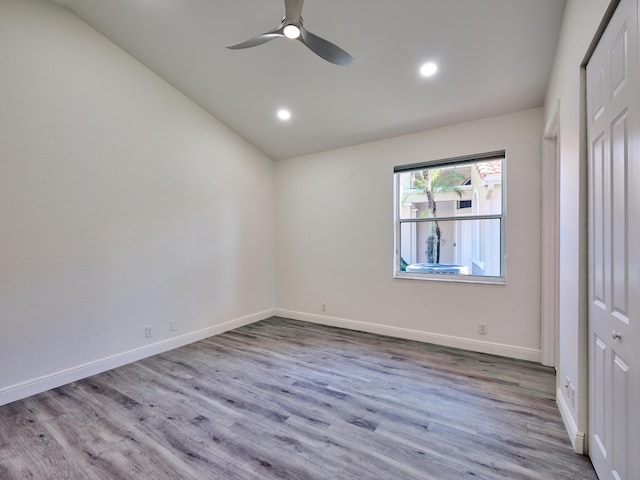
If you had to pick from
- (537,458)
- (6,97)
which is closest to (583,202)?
(537,458)

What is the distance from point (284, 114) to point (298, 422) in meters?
3.38

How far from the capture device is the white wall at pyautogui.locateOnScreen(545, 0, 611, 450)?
5.72 feet

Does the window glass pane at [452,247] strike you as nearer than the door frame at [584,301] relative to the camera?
No

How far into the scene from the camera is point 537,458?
1717mm

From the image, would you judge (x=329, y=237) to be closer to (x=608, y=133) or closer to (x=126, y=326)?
Result: (x=126, y=326)

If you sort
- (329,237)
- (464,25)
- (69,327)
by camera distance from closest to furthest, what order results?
1. (464,25)
2. (69,327)
3. (329,237)

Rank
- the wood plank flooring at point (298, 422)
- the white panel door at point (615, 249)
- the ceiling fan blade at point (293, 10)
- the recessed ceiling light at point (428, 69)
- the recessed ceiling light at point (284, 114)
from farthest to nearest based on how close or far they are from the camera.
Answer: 1. the recessed ceiling light at point (284, 114)
2. the recessed ceiling light at point (428, 69)
3. the ceiling fan blade at point (293, 10)
4. the wood plank flooring at point (298, 422)
5. the white panel door at point (615, 249)

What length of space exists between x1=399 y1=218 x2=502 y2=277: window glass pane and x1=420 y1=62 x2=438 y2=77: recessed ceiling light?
1.70 meters

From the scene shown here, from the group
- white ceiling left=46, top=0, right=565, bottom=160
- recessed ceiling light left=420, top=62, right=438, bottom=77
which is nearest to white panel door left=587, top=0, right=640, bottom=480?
white ceiling left=46, top=0, right=565, bottom=160

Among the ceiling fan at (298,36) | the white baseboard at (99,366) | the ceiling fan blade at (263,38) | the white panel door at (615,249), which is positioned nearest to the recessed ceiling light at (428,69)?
the ceiling fan at (298,36)

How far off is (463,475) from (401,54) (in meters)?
3.16

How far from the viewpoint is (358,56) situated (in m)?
2.74

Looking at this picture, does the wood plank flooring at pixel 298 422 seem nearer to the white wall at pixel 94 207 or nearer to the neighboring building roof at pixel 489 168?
the white wall at pixel 94 207

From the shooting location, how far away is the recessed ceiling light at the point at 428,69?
8.87ft
